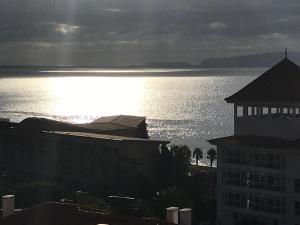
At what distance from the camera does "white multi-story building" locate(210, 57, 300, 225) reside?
145ft

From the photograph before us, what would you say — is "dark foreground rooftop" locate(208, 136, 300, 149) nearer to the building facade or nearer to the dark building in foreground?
the dark building in foreground

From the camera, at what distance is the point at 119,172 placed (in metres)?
65.2

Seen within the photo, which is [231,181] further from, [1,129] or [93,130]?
[1,129]

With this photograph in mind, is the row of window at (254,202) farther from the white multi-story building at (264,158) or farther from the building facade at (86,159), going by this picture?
the building facade at (86,159)

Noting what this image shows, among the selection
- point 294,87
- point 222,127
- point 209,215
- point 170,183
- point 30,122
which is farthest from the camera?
point 222,127

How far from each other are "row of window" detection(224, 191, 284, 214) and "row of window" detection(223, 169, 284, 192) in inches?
24.7

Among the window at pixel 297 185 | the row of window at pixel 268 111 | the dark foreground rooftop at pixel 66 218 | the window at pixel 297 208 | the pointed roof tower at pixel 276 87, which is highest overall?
the pointed roof tower at pixel 276 87

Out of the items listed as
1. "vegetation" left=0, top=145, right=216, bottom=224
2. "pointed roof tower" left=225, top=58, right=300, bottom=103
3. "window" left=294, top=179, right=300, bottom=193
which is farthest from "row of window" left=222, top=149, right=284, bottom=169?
"vegetation" left=0, top=145, right=216, bottom=224

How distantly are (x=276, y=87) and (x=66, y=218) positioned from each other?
26.9 metres

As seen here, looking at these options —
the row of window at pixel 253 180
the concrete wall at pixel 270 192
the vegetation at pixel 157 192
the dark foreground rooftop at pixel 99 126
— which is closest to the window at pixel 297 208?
the concrete wall at pixel 270 192

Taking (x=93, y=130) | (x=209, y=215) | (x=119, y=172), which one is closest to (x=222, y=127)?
(x=93, y=130)

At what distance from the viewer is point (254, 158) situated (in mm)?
46094

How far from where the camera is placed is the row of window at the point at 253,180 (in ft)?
147

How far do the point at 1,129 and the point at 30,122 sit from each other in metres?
4.37
